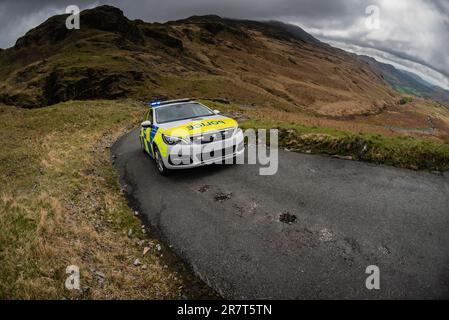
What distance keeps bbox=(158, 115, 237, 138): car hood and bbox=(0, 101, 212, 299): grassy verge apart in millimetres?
2611

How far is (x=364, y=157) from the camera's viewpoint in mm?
10469

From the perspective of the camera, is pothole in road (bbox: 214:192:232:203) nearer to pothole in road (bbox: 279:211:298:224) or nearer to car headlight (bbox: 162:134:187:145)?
pothole in road (bbox: 279:211:298:224)

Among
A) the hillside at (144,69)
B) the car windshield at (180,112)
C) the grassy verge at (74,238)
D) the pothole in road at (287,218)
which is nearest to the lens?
the grassy verge at (74,238)

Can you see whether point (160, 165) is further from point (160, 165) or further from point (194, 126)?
point (194, 126)

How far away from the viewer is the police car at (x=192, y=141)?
10.1 metres

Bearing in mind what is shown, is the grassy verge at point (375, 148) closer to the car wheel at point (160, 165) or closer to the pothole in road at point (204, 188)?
the pothole in road at point (204, 188)

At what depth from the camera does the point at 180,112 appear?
12031 millimetres

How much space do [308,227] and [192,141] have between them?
465 centimetres

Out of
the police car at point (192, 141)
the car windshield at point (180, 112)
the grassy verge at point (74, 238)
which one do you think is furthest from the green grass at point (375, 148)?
the grassy verge at point (74, 238)

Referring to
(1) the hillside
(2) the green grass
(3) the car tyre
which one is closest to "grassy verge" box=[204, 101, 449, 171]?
(2) the green grass

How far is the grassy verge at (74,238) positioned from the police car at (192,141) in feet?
6.50

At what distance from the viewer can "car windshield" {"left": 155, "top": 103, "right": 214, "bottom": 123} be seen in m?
11.7
